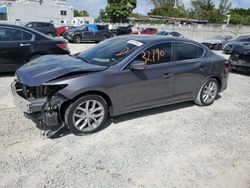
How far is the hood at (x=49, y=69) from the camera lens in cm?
371

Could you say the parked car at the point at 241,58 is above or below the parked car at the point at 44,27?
below

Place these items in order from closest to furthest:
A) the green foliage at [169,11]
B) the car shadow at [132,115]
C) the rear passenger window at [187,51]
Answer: the car shadow at [132,115]
the rear passenger window at [187,51]
the green foliage at [169,11]

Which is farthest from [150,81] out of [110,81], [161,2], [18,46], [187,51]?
[161,2]

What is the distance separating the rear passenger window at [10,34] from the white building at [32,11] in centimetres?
3857

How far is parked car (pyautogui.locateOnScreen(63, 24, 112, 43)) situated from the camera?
21.3 metres

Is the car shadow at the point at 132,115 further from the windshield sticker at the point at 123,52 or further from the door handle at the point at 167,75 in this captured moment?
the windshield sticker at the point at 123,52

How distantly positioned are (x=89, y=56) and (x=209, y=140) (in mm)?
2585

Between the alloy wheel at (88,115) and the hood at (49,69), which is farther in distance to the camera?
the alloy wheel at (88,115)

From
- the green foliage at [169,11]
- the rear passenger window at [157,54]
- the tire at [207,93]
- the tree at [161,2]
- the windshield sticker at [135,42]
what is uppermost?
the tree at [161,2]

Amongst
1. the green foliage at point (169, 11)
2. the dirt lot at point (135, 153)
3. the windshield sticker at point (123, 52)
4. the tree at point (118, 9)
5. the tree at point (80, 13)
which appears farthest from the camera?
the tree at point (80, 13)

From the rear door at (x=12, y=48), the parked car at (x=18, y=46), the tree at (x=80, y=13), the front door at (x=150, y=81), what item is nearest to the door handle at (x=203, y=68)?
the front door at (x=150, y=81)

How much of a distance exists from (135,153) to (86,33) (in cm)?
1967

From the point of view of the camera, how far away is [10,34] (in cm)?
696

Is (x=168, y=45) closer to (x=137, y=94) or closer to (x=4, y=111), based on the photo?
(x=137, y=94)
